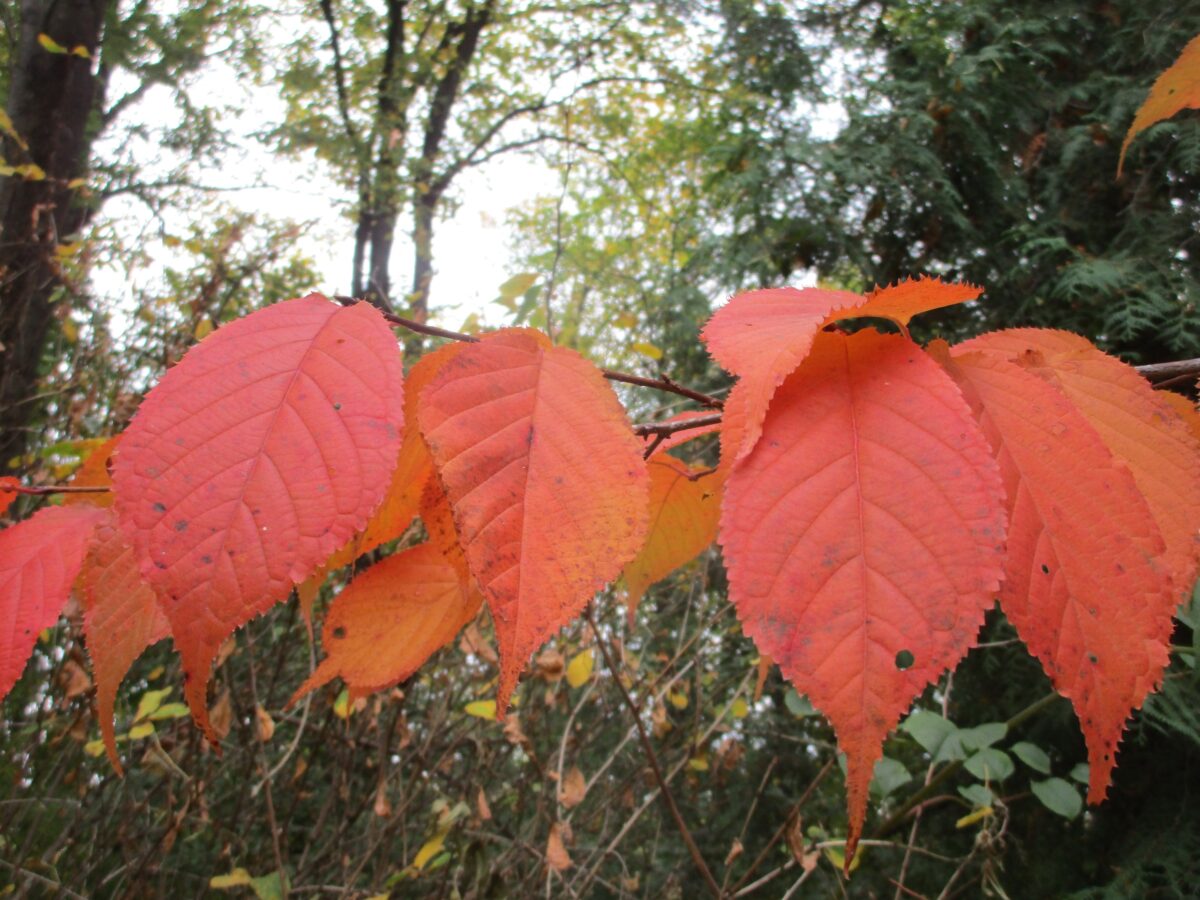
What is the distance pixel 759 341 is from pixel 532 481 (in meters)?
0.12

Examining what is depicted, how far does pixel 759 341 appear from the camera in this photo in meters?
0.36

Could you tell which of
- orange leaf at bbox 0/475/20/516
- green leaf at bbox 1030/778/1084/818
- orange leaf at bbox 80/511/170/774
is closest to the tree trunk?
orange leaf at bbox 0/475/20/516

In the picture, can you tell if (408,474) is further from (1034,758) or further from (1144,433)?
(1034,758)

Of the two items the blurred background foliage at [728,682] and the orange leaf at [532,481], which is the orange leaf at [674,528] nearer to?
the orange leaf at [532,481]

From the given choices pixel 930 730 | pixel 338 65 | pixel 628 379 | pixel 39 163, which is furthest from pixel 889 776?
pixel 338 65

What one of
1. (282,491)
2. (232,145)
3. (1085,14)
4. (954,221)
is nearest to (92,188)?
(232,145)

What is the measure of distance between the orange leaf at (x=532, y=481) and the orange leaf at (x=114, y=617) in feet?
0.71

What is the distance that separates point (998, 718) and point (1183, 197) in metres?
1.51

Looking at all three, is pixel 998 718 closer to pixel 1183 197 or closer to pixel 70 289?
pixel 1183 197

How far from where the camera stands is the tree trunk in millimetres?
2695

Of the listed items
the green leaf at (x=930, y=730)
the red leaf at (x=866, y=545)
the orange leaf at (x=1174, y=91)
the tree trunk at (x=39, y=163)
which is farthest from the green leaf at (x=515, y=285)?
the tree trunk at (x=39, y=163)

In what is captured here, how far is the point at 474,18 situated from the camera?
7.29 metres

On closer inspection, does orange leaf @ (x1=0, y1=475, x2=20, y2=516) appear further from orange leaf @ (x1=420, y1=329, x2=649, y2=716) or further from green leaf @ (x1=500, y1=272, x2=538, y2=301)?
green leaf @ (x1=500, y1=272, x2=538, y2=301)

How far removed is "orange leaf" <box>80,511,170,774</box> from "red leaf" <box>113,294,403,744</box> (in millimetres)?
106
